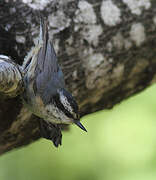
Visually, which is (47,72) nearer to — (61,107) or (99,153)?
(61,107)

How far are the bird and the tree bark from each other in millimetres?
67

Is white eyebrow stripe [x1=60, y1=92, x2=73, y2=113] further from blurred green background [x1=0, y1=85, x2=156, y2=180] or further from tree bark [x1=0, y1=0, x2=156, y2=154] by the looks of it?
blurred green background [x1=0, y1=85, x2=156, y2=180]

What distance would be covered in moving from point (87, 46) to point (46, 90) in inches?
15.2

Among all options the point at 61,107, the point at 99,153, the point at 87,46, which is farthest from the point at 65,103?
the point at 99,153

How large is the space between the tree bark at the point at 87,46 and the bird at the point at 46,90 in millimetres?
67

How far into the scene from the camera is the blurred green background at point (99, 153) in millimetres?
4113

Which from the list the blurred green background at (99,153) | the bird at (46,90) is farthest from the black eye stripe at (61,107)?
the blurred green background at (99,153)

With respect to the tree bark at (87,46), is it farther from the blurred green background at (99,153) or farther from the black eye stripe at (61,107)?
the blurred green background at (99,153)

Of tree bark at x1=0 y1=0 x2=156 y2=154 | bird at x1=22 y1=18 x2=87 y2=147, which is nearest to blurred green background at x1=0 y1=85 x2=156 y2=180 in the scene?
tree bark at x1=0 y1=0 x2=156 y2=154

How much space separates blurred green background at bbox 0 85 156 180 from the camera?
162 inches

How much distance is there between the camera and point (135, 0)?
10.0ft

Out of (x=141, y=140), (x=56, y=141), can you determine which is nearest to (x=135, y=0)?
(x=56, y=141)

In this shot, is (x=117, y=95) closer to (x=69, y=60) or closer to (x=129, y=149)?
(x=69, y=60)

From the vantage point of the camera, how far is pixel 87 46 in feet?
9.37
